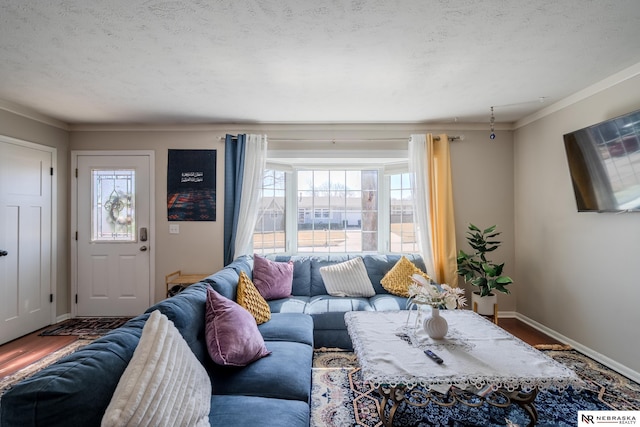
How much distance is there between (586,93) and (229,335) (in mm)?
3528

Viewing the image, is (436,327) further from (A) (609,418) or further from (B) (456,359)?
(A) (609,418)

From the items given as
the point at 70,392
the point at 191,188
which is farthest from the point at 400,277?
the point at 70,392

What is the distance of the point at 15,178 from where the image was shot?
10.3 feet

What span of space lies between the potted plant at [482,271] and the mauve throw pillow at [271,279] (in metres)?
1.96

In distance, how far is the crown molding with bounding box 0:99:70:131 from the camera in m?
3.04

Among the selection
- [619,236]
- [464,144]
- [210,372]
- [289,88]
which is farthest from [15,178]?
[619,236]

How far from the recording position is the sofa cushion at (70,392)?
0.84 meters

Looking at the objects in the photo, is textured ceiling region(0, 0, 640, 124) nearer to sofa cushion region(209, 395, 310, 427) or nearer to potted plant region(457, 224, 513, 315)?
potted plant region(457, 224, 513, 315)

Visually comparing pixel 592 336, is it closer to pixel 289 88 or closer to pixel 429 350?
pixel 429 350

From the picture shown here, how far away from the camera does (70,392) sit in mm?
887

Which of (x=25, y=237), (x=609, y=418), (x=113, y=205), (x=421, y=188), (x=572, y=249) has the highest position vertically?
(x=421, y=188)

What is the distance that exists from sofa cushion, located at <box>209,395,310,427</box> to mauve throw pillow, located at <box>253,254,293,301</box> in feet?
5.42

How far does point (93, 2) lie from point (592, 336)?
4379mm

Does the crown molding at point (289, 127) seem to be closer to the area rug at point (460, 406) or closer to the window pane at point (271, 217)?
the window pane at point (271, 217)
